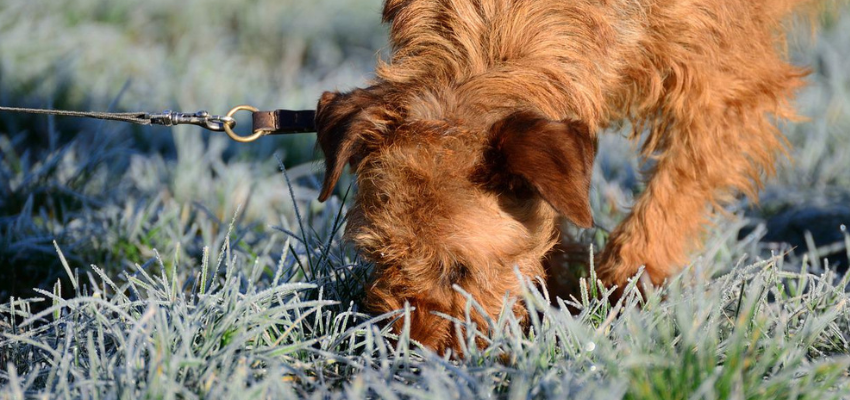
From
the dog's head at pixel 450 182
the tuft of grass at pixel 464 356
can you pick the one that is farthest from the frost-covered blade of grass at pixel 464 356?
the dog's head at pixel 450 182

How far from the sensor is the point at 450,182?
2.51 metres

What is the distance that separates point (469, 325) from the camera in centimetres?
240

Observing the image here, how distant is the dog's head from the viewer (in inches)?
94.7

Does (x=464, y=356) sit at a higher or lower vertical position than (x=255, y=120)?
lower

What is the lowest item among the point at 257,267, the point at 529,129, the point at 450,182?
the point at 257,267

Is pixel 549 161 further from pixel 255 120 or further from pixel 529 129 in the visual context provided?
pixel 255 120

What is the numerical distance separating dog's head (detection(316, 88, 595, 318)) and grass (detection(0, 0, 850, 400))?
0.69 ft

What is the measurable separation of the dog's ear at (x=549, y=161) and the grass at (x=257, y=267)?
35 cm

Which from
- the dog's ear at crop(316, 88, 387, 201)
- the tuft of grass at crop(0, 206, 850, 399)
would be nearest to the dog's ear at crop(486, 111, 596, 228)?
the tuft of grass at crop(0, 206, 850, 399)

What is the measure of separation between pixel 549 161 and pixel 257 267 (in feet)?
4.52

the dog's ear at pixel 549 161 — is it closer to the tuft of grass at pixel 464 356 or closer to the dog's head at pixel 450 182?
the dog's head at pixel 450 182

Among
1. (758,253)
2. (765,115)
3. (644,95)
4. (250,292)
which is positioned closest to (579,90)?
(644,95)

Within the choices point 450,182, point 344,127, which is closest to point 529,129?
point 450,182

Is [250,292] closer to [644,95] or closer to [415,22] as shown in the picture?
[415,22]
